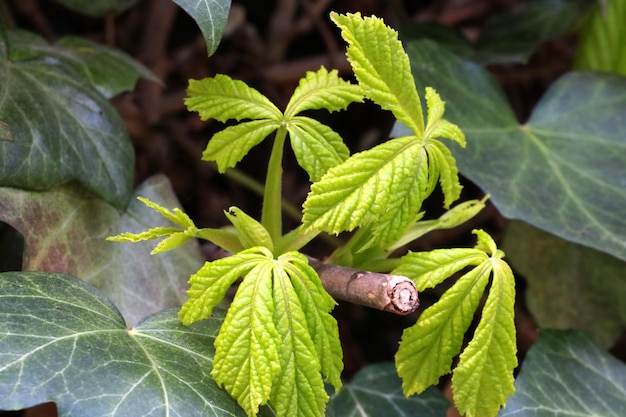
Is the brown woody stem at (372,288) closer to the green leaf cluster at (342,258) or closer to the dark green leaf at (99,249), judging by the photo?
the green leaf cluster at (342,258)

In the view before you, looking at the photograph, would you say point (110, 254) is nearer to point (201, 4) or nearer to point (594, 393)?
point (201, 4)

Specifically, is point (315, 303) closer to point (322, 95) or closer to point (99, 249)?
point (322, 95)

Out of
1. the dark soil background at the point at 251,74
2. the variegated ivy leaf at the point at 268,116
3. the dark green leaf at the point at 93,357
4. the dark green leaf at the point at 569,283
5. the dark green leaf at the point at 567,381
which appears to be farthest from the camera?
the dark soil background at the point at 251,74

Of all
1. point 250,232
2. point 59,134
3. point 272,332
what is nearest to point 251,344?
point 272,332

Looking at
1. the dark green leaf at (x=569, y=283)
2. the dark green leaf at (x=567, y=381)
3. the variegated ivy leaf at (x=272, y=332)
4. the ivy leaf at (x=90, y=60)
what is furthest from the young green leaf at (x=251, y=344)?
the dark green leaf at (x=569, y=283)

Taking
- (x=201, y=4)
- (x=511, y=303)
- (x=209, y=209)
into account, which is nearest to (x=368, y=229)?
(x=511, y=303)
